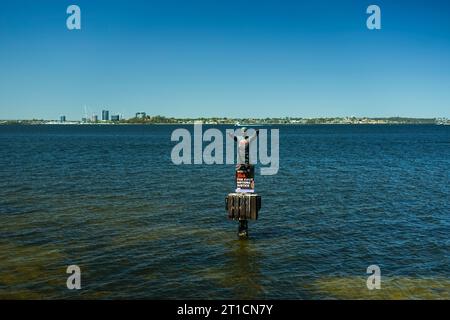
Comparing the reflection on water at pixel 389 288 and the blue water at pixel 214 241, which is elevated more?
the blue water at pixel 214 241

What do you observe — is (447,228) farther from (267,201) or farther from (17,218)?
(17,218)

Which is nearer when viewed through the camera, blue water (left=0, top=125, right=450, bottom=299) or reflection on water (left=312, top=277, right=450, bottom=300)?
reflection on water (left=312, top=277, right=450, bottom=300)

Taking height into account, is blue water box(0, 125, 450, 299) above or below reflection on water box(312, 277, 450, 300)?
above

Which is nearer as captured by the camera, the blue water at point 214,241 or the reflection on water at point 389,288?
the reflection on water at point 389,288

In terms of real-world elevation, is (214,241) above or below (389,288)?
above

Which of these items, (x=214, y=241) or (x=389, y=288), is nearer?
(x=389, y=288)

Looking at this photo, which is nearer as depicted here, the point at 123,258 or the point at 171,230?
the point at 123,258

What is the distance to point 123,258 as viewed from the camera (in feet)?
62.3

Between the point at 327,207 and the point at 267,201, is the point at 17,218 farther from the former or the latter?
the point at 327,207

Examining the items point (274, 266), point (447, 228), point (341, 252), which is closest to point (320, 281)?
point (274, 266)
